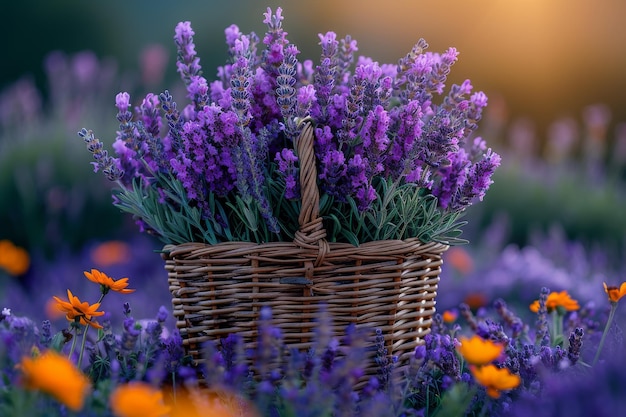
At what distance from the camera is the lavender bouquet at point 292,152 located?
176 centimetres

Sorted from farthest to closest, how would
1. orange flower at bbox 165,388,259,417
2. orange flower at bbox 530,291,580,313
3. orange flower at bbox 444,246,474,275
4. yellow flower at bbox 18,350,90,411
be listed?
1. orange flower at bbox 444,246,474,275
2. orange flower at bbox 530,291,580,313
3. orange flower at bbox 165,388,259,417
4. yellow flower at bbox 18,350,90,411

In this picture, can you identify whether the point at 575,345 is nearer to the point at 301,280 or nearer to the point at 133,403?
the point at 301,280

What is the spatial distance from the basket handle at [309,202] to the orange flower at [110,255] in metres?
2.93

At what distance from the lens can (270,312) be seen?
1673 mm

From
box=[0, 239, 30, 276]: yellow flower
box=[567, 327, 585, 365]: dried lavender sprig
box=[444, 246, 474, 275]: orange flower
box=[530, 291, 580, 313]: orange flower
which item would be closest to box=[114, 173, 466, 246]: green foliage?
box=[567, 327, 585, 365]: dried lavender sprig

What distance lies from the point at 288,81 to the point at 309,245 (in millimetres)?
399

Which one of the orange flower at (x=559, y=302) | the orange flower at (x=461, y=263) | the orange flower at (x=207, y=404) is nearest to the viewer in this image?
the orange flower at (x=207, y=404)

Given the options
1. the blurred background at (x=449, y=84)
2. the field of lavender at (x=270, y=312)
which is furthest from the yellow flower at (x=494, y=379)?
the blurred background at (x=449, y=84)

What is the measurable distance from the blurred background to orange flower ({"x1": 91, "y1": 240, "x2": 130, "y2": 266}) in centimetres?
35

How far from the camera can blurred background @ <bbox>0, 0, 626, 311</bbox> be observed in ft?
16.4

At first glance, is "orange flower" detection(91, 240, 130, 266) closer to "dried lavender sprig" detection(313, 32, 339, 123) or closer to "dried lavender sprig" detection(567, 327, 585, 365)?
"dried lavender sprig" detection(313, 32, 339, 123)

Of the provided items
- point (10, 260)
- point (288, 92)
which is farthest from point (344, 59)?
point (10, 260)

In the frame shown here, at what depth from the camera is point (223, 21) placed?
32.8ft

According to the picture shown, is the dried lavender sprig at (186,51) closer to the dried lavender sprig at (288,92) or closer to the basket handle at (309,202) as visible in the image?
the dried lavender sprig at (288,92)
